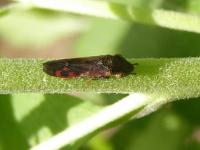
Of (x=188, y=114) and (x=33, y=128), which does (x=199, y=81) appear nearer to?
(x=33, y=128)

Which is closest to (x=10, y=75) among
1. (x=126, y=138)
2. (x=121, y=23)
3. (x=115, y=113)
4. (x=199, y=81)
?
(x=115, y=113)

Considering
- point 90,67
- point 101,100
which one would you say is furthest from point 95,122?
point 101,100

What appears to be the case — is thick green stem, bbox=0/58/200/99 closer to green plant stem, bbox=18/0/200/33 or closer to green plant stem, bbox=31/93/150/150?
green plant stem, bbox=31/93/150/150

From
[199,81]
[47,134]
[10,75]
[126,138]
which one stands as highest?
[10,75]

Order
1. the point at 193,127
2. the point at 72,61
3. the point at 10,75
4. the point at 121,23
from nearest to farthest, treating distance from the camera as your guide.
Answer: the point at 10,75
the point at 72,61
the point at 193,127
the point at 121,23

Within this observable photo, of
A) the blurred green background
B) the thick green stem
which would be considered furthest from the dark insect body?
the blurred green background

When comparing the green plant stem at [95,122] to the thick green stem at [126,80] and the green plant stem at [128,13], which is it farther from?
the green plant stem at [128,13]
